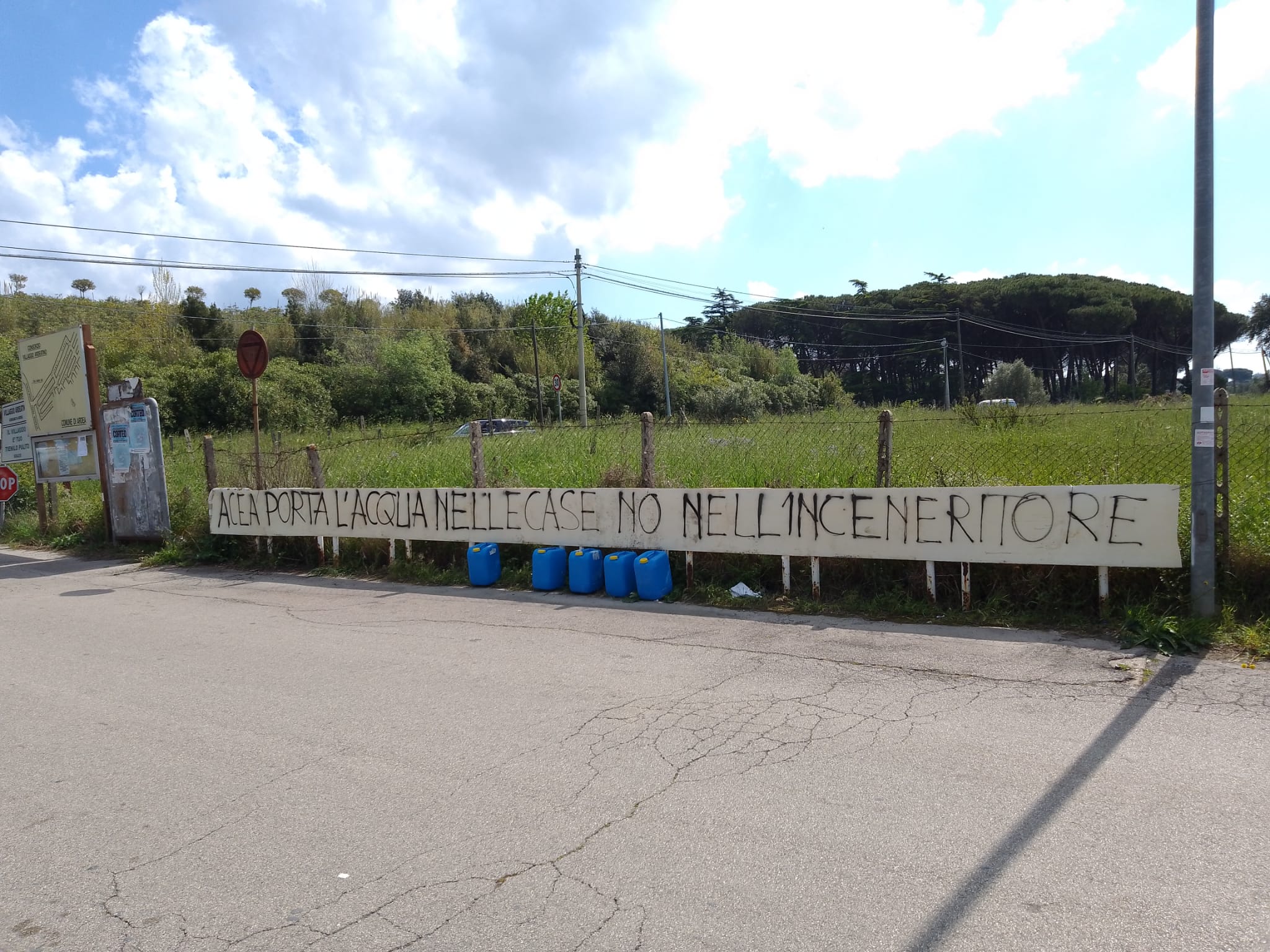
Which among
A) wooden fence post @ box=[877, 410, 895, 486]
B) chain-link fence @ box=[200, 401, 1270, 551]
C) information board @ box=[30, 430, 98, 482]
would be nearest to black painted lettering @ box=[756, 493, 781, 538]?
chain-link fence @ box=[200, 401, 1270, 551]

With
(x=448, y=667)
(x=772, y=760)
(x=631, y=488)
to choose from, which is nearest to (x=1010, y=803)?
(x=772, y=760)

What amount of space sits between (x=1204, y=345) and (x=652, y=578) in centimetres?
503

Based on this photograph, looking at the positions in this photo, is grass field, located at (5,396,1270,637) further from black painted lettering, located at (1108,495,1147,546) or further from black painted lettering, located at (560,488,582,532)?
black painted lettering, located at (560,488,582,532)

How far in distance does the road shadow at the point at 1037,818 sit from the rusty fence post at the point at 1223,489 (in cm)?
171

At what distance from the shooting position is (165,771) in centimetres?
427

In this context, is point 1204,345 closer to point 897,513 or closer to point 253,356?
point 897,513

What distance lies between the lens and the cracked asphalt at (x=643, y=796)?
2.82m

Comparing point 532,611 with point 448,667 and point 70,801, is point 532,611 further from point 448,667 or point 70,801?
point 70,801

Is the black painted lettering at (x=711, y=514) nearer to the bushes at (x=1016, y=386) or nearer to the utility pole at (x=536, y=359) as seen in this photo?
the utility pole at (x=536, y=359)

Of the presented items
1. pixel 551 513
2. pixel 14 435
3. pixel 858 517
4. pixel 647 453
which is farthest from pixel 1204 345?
pixel 14 435

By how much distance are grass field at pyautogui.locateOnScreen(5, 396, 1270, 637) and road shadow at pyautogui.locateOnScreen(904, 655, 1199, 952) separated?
1.80m

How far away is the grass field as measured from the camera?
682cm

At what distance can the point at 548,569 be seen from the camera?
29.2 ft

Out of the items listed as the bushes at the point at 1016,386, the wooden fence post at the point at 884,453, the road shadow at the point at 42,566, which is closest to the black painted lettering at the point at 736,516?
the wooden fence post at the point at 884,453
